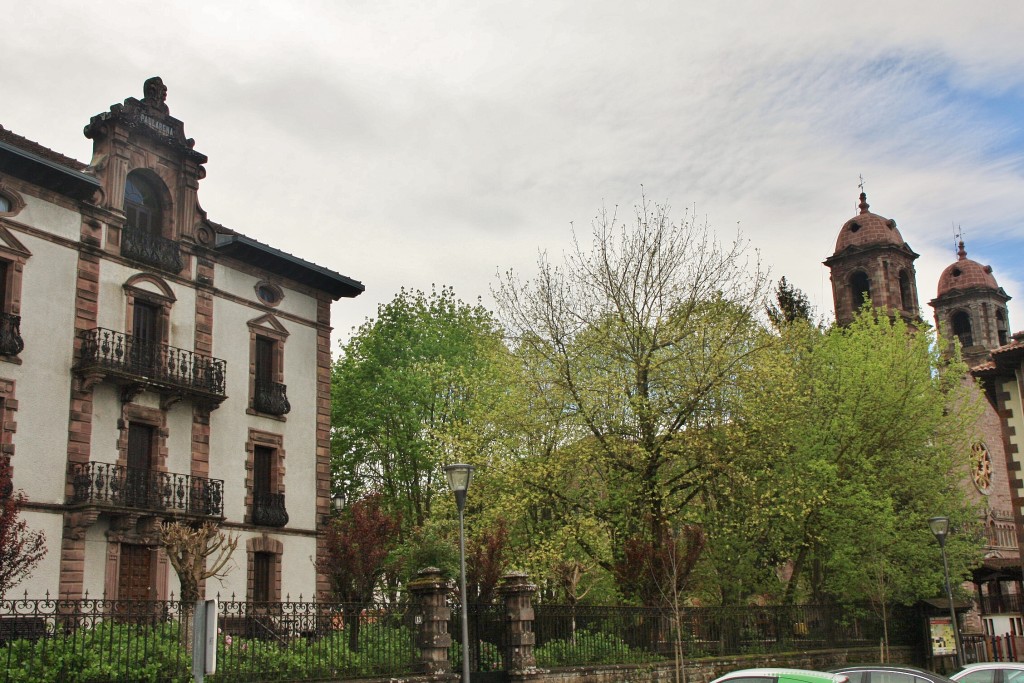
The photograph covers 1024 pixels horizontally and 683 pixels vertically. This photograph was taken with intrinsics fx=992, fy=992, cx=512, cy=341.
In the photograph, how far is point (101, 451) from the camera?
2372cm

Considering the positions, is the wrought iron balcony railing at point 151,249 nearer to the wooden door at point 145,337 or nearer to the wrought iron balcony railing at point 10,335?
the wooden door at point 145,337

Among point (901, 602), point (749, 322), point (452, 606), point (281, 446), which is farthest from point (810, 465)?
point (281, 446)

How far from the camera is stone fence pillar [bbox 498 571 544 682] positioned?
61.0 ft

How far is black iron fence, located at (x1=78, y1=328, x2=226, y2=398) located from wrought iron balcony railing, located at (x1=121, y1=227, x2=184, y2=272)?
2.13 meters

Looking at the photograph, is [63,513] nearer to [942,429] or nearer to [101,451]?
[101,451]

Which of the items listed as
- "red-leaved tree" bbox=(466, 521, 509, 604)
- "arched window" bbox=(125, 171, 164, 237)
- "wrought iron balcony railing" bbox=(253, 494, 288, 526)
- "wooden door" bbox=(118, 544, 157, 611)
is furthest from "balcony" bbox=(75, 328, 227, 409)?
"red-leaved tree" bbox=(466, 521, 509, 604)

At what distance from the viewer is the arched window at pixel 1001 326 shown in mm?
57969

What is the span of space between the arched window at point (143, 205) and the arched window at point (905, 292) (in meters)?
38.6

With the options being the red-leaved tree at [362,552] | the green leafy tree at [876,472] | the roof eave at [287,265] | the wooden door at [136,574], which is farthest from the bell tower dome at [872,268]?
the wooden door at [136,574]

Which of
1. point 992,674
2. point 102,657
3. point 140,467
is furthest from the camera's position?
point 140,467

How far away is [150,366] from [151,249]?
3179mm

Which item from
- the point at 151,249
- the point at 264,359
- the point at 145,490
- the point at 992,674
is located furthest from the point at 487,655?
the point at 151,249

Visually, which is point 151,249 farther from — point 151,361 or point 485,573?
point 485,573

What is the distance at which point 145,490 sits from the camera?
24156mm
